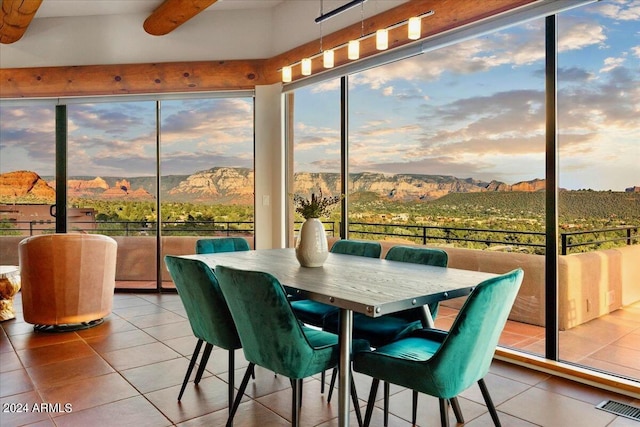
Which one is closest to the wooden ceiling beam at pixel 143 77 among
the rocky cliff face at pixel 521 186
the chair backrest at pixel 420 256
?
the rocky cliff face at pixel 521 186

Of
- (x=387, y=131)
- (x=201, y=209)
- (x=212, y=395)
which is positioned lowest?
(x=212, y=395)

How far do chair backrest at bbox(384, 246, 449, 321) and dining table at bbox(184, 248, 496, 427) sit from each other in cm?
12

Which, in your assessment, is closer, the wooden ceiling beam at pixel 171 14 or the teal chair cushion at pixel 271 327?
the teal chair cushion at pixel 271 327

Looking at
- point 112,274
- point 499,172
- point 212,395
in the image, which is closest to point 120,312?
point 112,274

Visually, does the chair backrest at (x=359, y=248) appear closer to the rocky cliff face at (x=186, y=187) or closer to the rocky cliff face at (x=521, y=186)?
the rocky cliff face at (x=521, y=186)

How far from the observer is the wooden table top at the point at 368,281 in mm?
2020

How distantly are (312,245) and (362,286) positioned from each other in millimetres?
704

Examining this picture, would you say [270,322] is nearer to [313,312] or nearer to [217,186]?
[313,312]

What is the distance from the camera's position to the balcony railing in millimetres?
3123

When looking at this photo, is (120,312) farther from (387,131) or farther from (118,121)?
(387,131)

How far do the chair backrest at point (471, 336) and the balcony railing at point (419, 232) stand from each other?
143cm

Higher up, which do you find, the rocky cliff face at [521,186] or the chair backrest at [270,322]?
the rocky cliff face at [521,186]

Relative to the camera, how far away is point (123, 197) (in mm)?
6484

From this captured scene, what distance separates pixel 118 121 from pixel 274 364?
17.9ft
